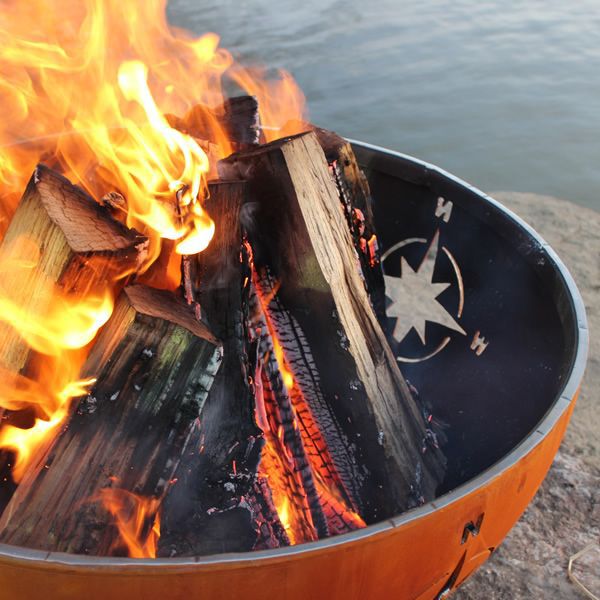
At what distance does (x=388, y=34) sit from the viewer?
23.2ft

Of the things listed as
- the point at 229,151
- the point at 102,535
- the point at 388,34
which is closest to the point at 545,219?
the point at 229,151

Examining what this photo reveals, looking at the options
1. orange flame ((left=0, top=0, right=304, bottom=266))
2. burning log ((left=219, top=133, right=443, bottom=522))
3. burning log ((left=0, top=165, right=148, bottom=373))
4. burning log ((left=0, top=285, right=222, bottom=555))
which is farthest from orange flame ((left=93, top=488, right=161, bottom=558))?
orange flame ((left=0, top=0, right=304, bottom=266))

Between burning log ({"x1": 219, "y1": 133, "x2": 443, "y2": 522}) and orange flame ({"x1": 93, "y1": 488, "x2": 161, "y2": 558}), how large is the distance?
18.1 inches

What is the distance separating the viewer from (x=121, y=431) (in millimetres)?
1218

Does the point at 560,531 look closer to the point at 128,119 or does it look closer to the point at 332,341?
the point at 332,341

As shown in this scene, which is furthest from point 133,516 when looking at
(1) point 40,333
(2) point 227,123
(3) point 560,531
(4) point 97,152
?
(3) point 560,531

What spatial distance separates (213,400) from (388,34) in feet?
21.8

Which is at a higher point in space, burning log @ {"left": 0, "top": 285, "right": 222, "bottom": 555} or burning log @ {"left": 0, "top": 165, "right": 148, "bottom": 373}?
burning log @ {"left": 0, "top": 165, "right": 148, "bottom": 373}

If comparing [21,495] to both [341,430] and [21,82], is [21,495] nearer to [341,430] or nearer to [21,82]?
[341,430]

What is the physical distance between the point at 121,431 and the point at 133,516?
16 cm

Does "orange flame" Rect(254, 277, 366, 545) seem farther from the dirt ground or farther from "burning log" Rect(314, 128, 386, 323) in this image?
the dirt ground

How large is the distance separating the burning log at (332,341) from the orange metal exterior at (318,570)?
316mm

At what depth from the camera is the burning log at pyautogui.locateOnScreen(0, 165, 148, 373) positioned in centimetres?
132

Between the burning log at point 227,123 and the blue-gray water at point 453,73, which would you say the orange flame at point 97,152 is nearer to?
the burning log at point 227,123
